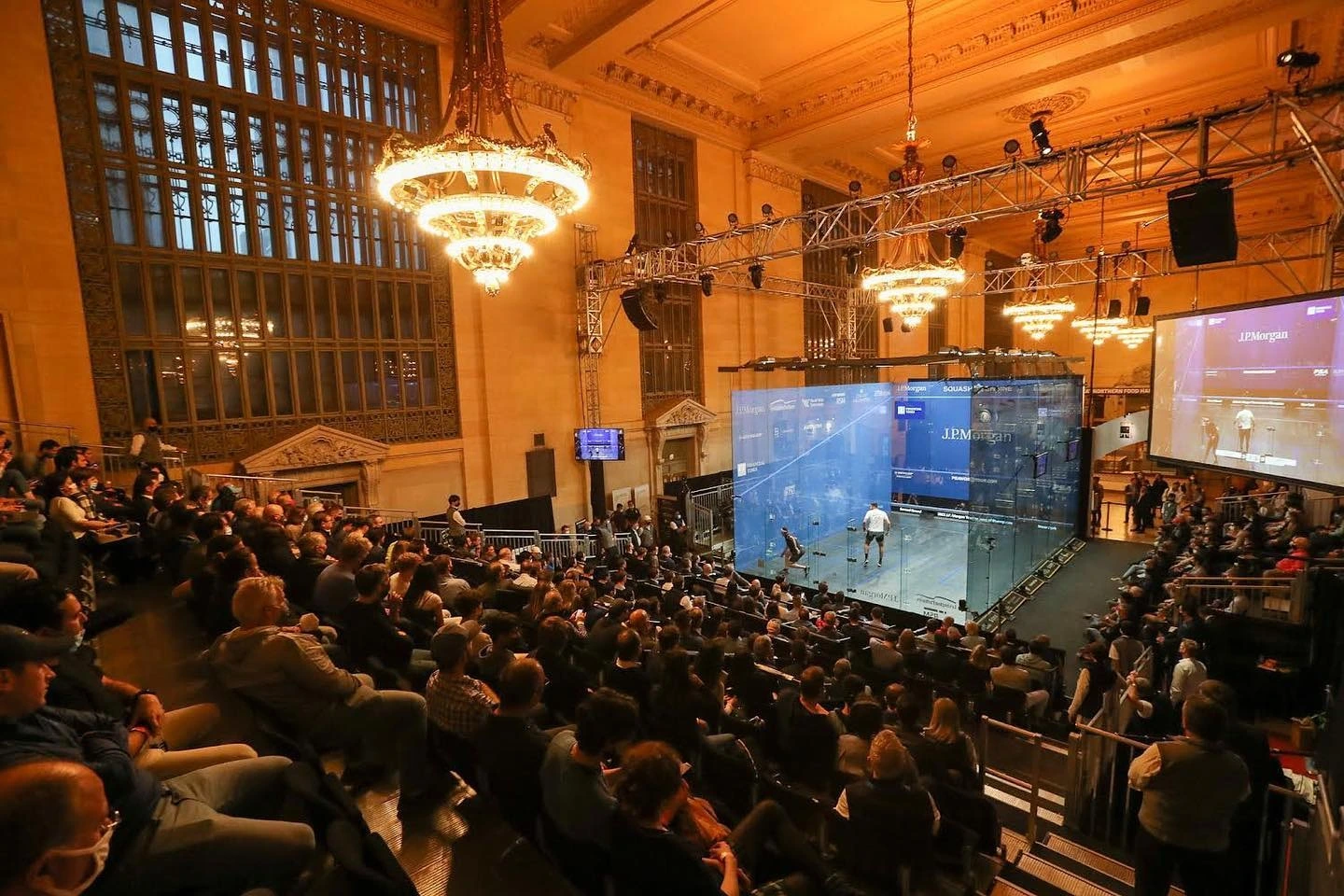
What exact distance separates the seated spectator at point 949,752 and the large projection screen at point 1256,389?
436 centimetres

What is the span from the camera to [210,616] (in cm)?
373

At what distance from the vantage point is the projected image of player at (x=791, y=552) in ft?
35.5

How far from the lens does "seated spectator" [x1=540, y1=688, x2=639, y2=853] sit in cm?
213

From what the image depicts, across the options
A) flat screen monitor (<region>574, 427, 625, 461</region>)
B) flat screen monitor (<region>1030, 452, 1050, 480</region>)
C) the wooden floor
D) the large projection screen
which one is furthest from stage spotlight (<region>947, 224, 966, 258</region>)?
the wooden floor

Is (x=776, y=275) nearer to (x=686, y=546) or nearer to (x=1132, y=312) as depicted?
Answer: (x=686, y=546)

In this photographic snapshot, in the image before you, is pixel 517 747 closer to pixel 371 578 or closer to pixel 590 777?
pixel 590 777

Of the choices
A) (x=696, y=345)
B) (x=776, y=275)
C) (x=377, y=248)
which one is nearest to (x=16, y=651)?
(x=377, y=248)

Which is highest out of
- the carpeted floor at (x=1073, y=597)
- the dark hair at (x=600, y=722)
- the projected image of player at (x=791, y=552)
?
the dark hair at (x=600, y=722)

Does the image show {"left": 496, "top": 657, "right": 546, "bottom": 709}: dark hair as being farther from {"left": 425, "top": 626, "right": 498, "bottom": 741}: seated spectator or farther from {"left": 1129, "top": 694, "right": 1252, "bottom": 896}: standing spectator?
{"left": 1129, "top": 694, "right": 1252, "bottom": 896}: standing spectator

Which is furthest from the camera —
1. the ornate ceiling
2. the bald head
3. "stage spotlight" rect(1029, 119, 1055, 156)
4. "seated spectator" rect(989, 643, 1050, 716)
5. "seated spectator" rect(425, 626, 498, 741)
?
the ornate ceiling

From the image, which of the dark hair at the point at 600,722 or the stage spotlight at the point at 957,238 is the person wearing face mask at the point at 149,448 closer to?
the dark hair at the point at 600,722

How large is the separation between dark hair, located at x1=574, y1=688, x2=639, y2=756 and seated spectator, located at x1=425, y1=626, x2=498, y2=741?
76 centimetres

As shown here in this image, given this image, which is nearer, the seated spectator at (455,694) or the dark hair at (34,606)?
the dark hair at (34,606)

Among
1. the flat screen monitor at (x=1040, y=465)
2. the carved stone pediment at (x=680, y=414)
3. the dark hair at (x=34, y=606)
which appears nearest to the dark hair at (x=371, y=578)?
the dark hair at (x=34, y=606)
